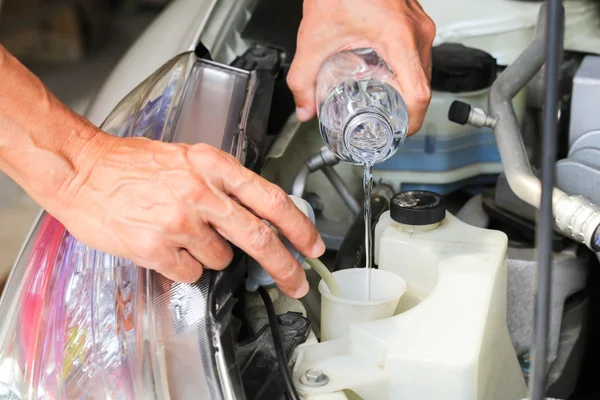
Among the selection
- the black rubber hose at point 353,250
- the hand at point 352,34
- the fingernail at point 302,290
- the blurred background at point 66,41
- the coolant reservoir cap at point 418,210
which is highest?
the hand at point 352,34

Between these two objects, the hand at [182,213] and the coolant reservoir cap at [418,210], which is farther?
the coolant reservoir cap at [418,210]

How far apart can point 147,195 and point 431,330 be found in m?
0.29

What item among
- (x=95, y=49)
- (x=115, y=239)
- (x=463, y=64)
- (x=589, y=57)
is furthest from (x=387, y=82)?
(x=95, y=49)

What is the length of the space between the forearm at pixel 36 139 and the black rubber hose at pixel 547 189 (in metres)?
0.44

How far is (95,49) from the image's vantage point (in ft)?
12.1

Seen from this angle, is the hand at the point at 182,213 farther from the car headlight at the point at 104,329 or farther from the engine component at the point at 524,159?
the engine component at the point at 524,159

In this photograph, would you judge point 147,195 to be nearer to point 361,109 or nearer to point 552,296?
point 361,109

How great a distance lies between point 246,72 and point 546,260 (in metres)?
0.63

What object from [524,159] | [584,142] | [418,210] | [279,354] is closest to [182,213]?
[279,354]

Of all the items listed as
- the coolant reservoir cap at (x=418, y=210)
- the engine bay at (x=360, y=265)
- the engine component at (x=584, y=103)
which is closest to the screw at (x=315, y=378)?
the engine bay at (x=360, y=265)

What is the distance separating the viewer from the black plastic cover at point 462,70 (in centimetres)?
98

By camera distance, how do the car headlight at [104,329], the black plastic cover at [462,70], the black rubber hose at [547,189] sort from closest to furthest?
the black rubber hose at [547,189] < the car headlight at [104,329] < the black plastic cover at [462,70]

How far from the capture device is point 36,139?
705 mm

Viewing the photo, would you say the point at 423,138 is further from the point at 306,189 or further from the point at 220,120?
the point at 220,120
